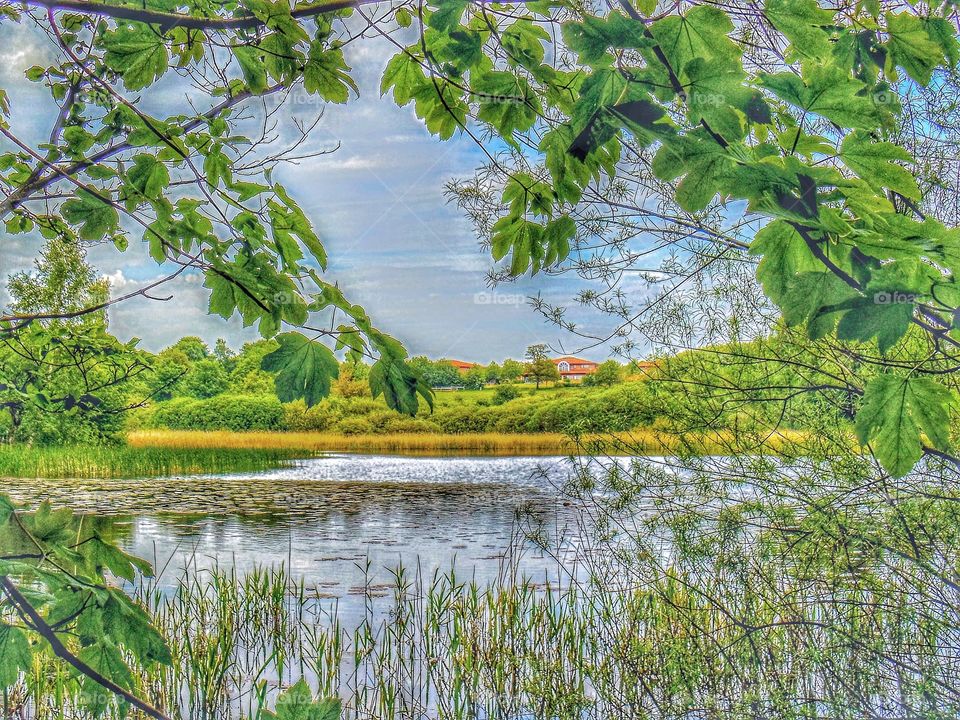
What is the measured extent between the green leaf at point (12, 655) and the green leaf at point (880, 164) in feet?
2.96

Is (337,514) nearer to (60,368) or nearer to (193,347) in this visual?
(193,347)

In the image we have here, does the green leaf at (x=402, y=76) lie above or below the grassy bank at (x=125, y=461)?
above

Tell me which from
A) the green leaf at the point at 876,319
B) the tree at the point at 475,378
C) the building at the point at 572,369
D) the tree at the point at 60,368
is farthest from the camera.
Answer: the tree at the point at 475,378

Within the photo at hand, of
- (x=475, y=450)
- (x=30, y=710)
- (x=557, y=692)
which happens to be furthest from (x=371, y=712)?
(x=475, y=450)

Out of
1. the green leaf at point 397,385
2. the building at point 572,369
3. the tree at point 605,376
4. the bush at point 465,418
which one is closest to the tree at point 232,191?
the green leaf at point 397,385

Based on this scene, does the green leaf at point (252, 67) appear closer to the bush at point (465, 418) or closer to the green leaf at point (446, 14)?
the green leaf at point (446, 14)

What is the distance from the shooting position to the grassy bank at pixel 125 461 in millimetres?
9125

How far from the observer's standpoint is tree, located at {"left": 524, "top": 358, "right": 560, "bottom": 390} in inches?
294

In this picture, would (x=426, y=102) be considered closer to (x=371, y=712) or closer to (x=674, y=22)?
(x=674, y=22)

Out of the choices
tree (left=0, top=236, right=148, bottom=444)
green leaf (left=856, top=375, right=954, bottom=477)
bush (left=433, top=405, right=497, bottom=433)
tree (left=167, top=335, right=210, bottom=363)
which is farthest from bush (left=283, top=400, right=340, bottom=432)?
green leaf (left=856, top=375, right=954, bottom=477)

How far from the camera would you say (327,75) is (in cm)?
80

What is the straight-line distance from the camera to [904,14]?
727 mm

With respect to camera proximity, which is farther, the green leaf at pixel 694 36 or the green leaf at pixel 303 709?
the green leaf at pixel 303 709

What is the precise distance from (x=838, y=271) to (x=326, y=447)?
10780mm
